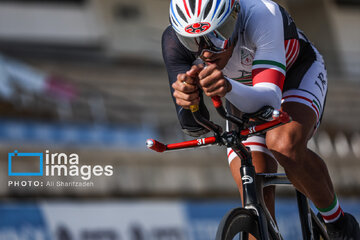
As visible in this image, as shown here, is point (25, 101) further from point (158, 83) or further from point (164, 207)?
point (158, 83)

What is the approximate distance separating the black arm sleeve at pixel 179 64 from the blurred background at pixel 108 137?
3794mm

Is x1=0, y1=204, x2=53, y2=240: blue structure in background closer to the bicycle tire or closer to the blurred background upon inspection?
the blurred background

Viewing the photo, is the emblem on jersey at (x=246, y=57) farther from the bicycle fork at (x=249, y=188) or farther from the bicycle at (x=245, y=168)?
the bicycle fork at (x=249, y=188)

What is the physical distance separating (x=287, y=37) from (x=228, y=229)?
3.84 feet

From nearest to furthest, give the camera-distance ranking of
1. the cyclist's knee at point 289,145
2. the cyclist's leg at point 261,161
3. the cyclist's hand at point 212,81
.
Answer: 1. the cyclist's hand at point 212,81
2. the cyclist's knee at point 289,145
3. the cyclist's leg at point 261,161

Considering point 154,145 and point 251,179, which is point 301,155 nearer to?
point 251,179

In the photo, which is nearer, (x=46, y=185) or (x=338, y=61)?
(x=46, y=185)

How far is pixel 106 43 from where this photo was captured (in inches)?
895

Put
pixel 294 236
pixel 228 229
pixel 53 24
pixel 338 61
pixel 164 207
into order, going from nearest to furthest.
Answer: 1. pixel 228 229
2. pixel 164 207
3. pixel 294 236
4. pixel 53 24
5. pixel 338 61

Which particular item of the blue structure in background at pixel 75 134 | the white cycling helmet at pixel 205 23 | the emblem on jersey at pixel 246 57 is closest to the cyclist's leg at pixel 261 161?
the emblem on jersey at pixel 246 57

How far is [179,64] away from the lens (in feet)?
12.0

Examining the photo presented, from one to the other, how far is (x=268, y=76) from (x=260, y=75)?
0.05m

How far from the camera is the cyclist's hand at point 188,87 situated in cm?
289

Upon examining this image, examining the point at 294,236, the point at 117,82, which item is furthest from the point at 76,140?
the point at 117,82
